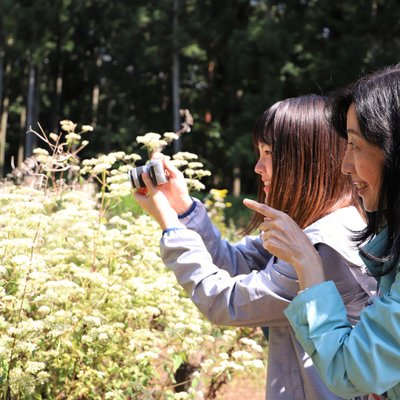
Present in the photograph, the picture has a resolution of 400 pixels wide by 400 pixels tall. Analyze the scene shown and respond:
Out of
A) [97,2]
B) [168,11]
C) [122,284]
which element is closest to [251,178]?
[168,11]

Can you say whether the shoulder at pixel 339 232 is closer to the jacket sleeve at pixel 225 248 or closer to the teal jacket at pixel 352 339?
the teal jacket at pixel 352 339

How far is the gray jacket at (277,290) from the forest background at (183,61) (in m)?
13.4

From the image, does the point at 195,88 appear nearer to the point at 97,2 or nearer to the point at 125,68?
the point at 125,68

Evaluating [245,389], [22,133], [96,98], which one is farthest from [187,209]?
[22,133]

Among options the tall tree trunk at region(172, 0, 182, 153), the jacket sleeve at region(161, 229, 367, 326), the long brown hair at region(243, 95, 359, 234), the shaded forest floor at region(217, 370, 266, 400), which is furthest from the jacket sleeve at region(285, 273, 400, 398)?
the tall tree trunk at region(172, 0, 182, 153)

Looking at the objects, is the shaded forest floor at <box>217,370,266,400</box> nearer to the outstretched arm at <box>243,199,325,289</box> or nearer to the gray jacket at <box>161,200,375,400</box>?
the gray jacket at <box>161,200,375,400</box>

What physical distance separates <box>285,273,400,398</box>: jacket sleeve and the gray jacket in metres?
0.24

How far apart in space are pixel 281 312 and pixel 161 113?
2024 cm

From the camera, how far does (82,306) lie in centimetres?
225

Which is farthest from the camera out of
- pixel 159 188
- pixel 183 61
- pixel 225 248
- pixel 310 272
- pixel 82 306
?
pixel 183 61

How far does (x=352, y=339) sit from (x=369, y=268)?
0.21 metres

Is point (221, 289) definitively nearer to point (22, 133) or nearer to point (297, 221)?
point (297, 221)

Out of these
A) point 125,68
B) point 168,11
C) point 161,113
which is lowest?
point 161,113

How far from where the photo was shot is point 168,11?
1867 centimetres
